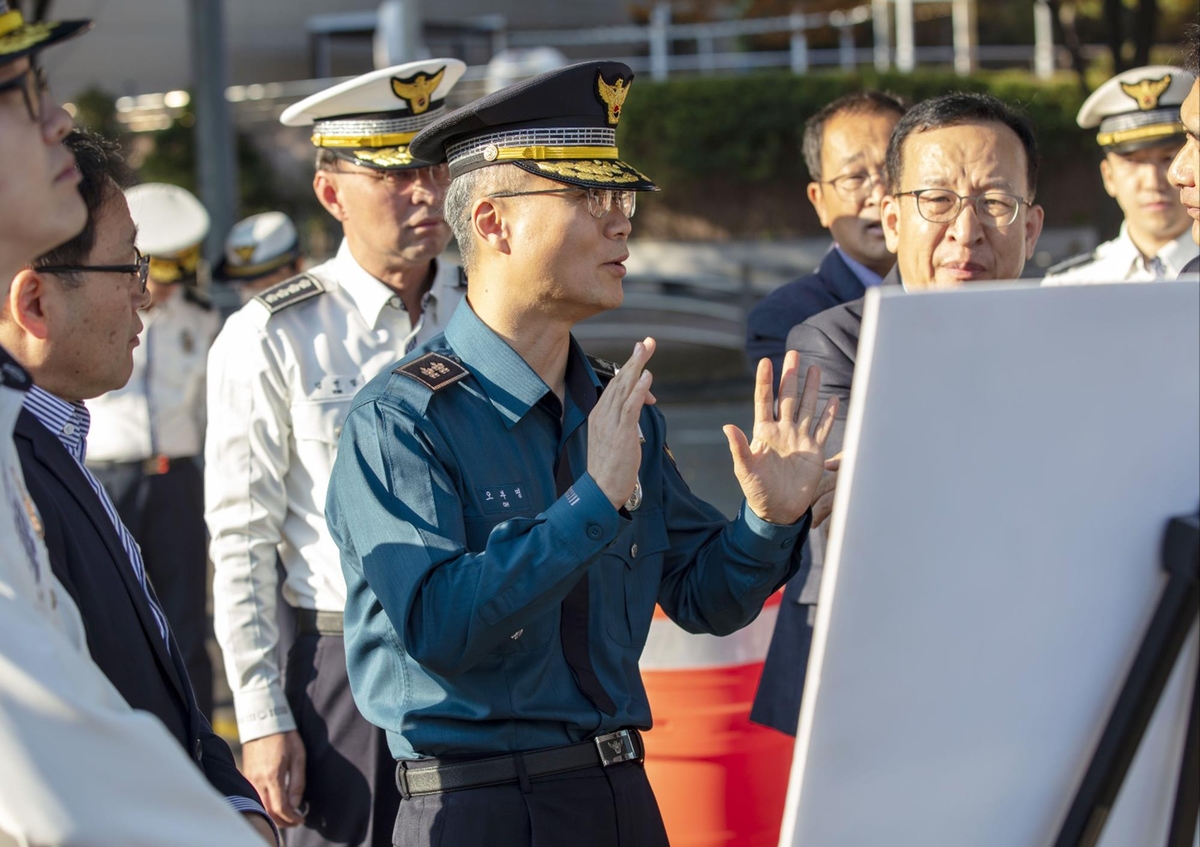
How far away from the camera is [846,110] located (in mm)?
3852

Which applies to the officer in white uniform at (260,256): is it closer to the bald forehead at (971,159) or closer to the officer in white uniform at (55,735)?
the bald forehead at (971,159)

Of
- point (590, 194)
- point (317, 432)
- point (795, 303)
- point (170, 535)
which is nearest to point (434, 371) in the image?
point (590, 194)

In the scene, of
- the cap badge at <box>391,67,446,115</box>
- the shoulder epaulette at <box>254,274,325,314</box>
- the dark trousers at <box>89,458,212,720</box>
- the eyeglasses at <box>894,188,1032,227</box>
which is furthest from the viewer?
the dark trousers at <box>89,458,212,720</box>

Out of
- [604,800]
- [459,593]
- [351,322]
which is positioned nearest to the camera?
[459,593]

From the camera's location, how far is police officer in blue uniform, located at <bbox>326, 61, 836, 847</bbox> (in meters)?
1.98

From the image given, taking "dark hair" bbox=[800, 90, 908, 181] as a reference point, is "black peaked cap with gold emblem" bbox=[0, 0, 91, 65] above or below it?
above

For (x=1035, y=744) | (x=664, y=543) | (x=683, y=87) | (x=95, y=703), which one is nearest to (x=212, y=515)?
(x=664, y=543)

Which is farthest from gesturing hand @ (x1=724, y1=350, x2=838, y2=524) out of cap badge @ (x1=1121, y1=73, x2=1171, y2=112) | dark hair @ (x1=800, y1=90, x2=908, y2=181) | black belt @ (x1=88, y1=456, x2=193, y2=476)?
black belt @ (x1=88, y1=456, x2=193, y2=476)

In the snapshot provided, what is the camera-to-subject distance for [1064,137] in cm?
1948

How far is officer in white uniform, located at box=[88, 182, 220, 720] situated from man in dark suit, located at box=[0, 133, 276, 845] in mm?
3482

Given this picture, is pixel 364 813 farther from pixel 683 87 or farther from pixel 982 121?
pixel 683 87

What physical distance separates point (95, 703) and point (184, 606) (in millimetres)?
4549

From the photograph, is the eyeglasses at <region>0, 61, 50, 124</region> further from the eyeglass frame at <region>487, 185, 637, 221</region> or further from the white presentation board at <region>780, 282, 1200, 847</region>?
the white presentation board at <region>780, 282, 1200, 847</region>

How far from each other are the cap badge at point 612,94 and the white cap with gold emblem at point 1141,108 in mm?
2669
